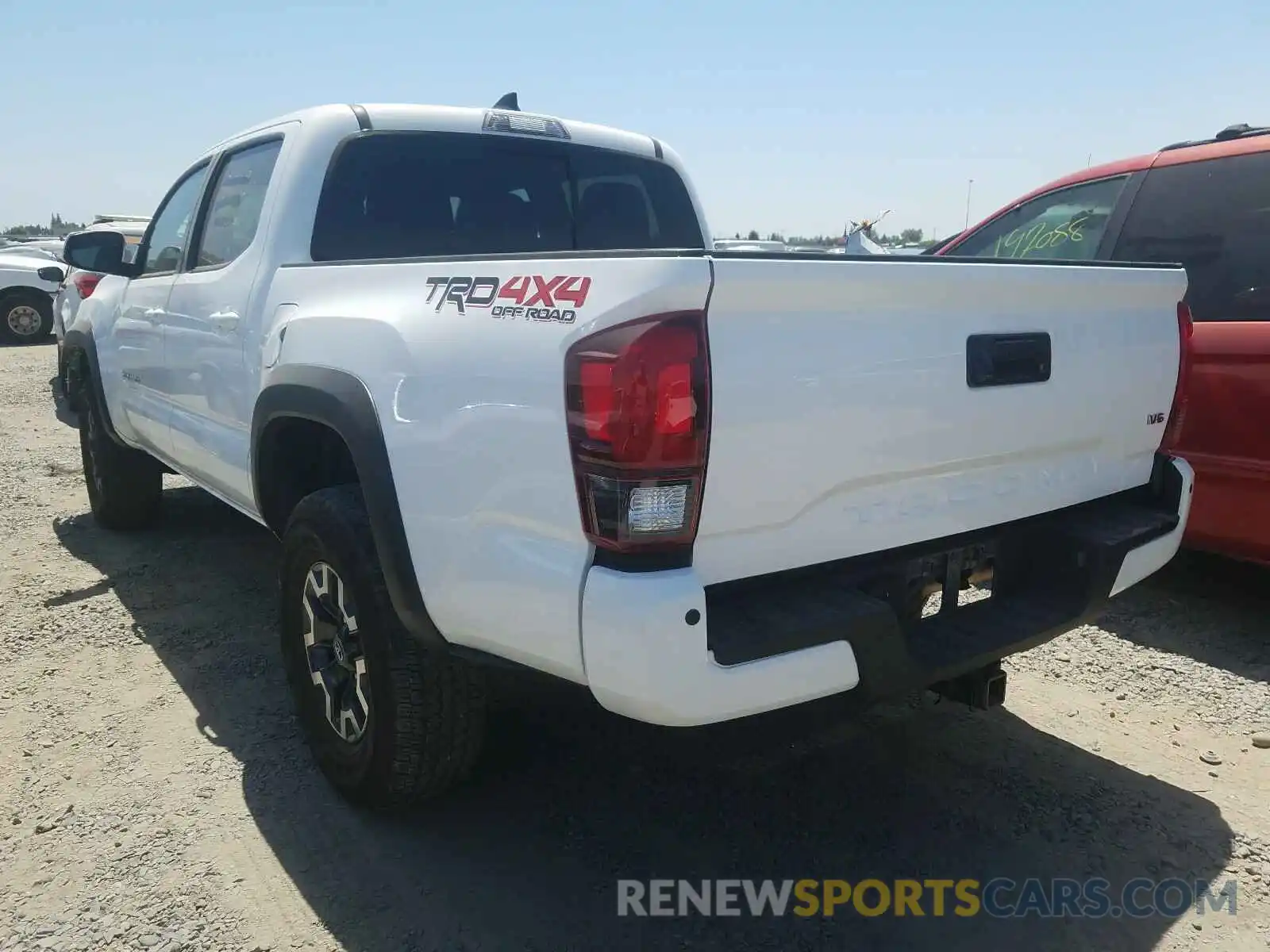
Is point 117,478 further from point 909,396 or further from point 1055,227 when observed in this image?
point 1055,227

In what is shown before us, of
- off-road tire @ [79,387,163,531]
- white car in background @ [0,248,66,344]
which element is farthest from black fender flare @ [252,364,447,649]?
white car in background @ [0,248,66,344]

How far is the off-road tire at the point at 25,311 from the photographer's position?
597 inches

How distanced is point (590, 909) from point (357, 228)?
2246 millimetres

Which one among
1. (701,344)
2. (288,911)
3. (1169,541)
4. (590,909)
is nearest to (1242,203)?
(1169,541)

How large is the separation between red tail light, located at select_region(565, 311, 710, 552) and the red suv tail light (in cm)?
754

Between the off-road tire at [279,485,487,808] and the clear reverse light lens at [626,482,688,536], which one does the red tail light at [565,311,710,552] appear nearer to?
the clear reverse light lens at [626,482,688,536]

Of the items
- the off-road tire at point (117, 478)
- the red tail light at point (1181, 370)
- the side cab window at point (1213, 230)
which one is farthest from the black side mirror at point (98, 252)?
the side cab window at point (1213, 230)

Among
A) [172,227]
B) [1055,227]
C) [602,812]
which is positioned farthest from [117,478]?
[1055,227]

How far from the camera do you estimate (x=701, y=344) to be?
1884 millimetres

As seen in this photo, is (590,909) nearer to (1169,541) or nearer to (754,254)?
(754,254)

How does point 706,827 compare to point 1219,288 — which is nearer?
point 706,827

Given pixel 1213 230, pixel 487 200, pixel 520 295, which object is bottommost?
pixel 520 295
